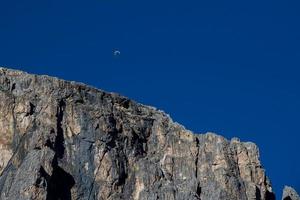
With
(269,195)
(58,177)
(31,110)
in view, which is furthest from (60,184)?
(269,195)

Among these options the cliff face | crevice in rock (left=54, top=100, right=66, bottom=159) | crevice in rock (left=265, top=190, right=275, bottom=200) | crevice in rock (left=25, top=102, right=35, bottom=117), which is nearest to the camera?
the cliff face

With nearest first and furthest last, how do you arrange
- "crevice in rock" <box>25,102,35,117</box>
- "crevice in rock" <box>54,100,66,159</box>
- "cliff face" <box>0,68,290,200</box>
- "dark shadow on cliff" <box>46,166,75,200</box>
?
"dark shadow on cliff" <box>46,166,75,200</box>
"cliff face" <box>0,68,290,200</box>
"crevice in rock" <box>54,100,66,159</box>
"crevice in rock" <box>25,102,35,117</box>

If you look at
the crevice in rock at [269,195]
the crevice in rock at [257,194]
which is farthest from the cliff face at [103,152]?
the crevice in rock at [269,195]

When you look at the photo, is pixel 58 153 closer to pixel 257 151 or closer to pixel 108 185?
pixel 108 185

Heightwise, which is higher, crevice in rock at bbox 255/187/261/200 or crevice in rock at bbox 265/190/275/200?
crevice in rock at bbox 265/190/275/200

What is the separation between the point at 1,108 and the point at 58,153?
10.2 m

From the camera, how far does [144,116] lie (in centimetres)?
19012

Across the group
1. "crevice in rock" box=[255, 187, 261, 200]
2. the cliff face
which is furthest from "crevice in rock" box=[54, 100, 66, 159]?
"crevice in rock" box=[255, 187, 261, 200]

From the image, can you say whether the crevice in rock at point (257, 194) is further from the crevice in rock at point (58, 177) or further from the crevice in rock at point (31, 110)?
the crevice in rock at point (31, 110)

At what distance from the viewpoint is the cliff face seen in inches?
6629

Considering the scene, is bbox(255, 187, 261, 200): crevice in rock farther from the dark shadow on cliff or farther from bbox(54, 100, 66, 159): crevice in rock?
bbox(54, 100, 66, 159): crevice in rock

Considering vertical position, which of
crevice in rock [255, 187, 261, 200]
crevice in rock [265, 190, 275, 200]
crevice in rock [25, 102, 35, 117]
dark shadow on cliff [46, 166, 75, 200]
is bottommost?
A: dark shadow on cliff [46, 166, 75, 200]

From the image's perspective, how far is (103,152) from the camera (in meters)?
176

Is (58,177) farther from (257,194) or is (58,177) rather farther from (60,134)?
(257,194)
